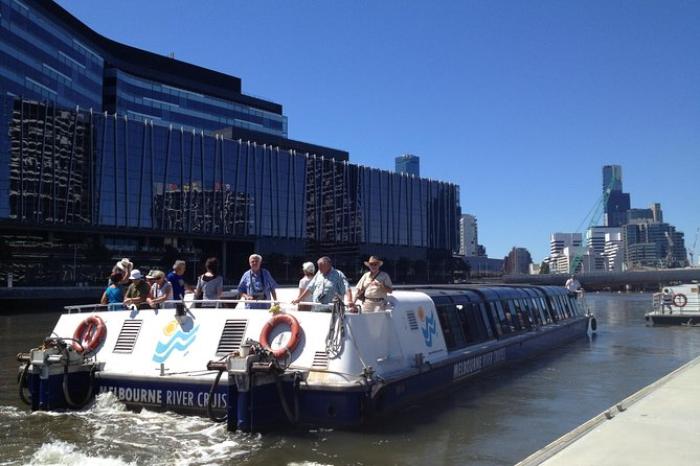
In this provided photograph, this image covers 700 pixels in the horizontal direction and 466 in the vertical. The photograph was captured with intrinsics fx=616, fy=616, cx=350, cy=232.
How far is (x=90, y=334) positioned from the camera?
11.6 metres

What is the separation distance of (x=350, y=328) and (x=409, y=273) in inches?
3537

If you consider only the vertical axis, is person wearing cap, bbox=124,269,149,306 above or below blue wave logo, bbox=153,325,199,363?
above

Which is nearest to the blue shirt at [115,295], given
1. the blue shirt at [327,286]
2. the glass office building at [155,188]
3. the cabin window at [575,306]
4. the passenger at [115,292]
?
the passenger at [115,292]

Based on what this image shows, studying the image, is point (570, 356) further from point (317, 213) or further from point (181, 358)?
point (317, 213)

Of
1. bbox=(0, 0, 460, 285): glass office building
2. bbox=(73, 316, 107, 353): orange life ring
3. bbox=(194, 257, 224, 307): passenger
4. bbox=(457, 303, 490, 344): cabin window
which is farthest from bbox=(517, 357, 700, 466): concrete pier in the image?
bbox=(0, 0, 460, 285): glass office building

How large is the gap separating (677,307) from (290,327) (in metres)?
30.4

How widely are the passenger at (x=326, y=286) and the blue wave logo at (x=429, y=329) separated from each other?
2.02 metres

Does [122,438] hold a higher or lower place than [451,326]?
lower

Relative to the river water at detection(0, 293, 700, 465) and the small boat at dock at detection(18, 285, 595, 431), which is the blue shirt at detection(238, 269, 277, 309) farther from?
the river water at detection(0, 293, 700, 465)

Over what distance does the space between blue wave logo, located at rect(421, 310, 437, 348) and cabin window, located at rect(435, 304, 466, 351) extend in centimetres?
55

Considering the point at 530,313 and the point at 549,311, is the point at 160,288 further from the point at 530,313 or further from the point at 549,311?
the point at 549,311

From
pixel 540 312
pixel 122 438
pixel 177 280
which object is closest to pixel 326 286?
pixel 177 280

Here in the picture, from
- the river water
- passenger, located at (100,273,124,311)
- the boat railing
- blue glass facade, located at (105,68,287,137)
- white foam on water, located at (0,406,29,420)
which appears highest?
blue glass facade, located at (105,68,287,137)

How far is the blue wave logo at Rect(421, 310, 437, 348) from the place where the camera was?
478 inches
